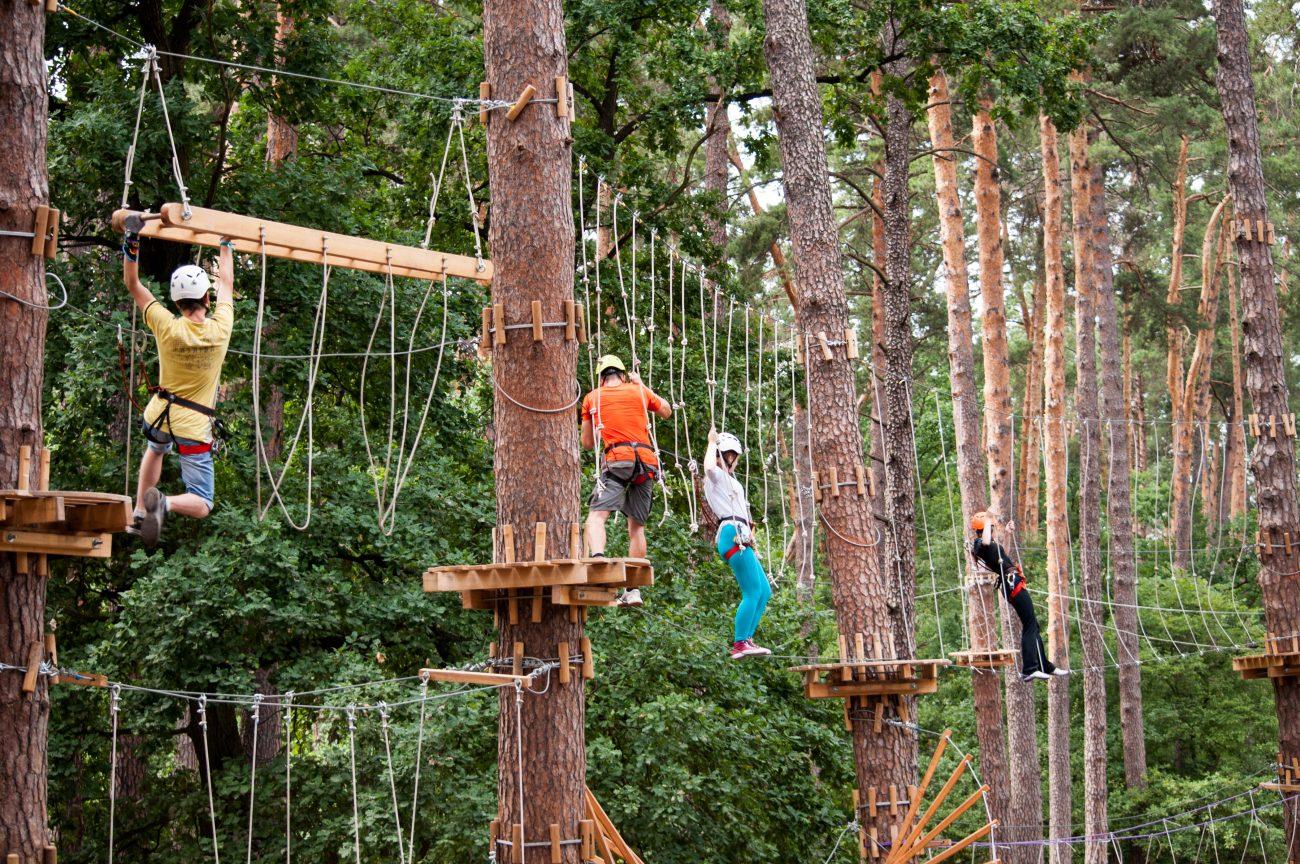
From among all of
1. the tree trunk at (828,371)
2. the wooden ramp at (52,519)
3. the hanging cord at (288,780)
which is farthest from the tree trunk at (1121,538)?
the wooden ramp at (52,519)

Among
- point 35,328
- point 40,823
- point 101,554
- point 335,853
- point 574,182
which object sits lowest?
point 335,853

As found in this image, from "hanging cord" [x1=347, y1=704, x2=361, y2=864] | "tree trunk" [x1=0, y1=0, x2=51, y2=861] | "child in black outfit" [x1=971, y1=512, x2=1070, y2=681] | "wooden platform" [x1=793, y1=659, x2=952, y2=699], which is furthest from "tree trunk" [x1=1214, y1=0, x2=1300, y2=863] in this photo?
"tree trunk" [x1=0, y1=0, x2=51, y2=861]

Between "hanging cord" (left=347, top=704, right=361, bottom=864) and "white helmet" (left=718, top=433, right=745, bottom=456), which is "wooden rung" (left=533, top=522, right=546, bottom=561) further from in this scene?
"white helmet" (left=718, top=433, right=745, bottom=456)

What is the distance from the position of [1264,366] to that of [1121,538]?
6.44m

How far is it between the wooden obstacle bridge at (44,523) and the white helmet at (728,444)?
280 cm

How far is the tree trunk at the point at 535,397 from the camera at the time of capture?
5.32 meters

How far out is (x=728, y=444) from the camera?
21.9 ft

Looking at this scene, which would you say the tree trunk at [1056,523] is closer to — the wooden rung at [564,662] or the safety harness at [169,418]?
the wooden rung at [564,662]

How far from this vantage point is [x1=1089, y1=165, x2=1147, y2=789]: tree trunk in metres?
16.0

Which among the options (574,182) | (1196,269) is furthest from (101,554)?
(1196,269)

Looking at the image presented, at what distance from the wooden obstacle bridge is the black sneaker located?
0.06 m

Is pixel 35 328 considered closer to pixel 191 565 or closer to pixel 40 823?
pixel 40 823

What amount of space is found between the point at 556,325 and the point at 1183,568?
17.3 metres

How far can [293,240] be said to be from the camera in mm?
5316
